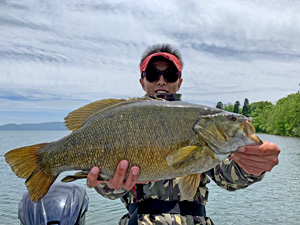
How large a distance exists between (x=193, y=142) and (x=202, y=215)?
1.08m

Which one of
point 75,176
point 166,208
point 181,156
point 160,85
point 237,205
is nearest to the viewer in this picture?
point 181,156

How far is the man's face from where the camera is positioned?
375 cm

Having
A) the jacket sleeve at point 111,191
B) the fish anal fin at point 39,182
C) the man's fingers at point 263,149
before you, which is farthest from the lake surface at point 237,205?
the man's fingers at point 263,149

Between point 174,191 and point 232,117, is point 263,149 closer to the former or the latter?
point 232,117

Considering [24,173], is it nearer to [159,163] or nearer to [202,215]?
[159,163]

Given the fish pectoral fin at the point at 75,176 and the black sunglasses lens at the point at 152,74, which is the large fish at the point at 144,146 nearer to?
the fish pectoral fin at the point at 75,176

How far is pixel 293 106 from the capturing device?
72.5m

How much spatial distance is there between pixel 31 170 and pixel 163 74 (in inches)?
83.4

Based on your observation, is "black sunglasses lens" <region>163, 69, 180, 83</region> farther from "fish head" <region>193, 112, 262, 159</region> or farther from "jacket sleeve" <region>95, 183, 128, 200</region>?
"jacket sleeve" <region>95, 183, 128, 200</region>

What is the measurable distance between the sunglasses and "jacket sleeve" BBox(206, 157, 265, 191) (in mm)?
1357

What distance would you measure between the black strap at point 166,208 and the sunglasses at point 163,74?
64.3 inches

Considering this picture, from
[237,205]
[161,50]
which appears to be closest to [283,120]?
[237,205]

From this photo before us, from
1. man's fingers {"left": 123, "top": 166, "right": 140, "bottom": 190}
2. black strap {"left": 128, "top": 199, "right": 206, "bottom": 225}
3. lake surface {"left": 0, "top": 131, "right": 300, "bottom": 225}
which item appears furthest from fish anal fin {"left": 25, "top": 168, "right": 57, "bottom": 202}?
lake surface {"left": 0, "top": 131, "right": 300, "bottom": 225}

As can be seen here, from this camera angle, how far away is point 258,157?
2486mm
